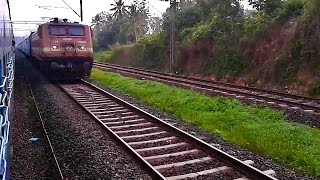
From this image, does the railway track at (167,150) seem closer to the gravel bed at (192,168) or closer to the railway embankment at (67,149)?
the gravel bed at (192,168)

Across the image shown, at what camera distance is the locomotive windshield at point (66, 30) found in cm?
1844

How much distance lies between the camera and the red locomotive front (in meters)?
18.3

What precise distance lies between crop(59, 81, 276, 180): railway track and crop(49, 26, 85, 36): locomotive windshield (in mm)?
8182

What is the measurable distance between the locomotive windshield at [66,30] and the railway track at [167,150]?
26.8ft

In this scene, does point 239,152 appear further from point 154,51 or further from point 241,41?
point 154,51

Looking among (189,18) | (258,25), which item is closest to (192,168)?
(258,25)

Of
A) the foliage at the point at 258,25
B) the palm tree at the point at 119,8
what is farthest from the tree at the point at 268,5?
the palm tree at the point at 119,8

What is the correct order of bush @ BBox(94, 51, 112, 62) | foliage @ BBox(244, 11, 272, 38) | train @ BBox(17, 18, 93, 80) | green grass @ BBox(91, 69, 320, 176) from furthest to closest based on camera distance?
bush @ BBox(94, 51, 112, 62) → foliage @ BBox(244, 11, 272, 38) → train @ BBox(17, 18, 93, 80) → green grass @ BBox(91, 69, 320, 176)

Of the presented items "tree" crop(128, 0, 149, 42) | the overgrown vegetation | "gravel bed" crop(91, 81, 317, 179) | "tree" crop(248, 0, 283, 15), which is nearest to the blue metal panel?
"gravel bed" crop(91, 81, 317, 179)

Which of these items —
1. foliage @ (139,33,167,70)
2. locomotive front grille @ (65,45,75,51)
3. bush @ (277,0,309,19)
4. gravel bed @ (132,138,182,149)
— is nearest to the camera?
gravel bed @ (132,138,182,149)

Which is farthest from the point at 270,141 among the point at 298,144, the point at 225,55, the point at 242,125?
the point at 225,55

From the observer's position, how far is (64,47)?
61.3ft

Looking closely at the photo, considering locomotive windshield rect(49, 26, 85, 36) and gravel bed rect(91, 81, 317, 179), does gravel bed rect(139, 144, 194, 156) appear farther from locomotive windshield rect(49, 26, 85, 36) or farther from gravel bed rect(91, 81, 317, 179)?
locomotive windshield rect(49, 26, 85, 36)

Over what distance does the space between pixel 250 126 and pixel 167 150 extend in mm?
2705
